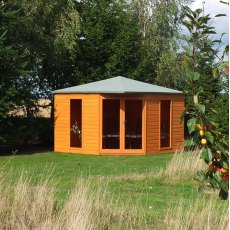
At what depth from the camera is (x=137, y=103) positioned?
23.2 m

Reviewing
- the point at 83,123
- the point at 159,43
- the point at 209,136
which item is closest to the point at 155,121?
the point at 83,123

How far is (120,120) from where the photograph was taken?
1925 cm

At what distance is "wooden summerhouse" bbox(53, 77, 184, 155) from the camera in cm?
1922

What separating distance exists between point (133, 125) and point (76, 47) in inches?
226

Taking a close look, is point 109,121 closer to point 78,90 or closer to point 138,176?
point 78,90

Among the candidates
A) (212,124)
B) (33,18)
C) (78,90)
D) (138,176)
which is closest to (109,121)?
(78,90)

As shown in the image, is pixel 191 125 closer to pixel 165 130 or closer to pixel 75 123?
pixel 165 130

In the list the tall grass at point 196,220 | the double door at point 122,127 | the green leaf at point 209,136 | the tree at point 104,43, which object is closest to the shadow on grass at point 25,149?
the double door at point 122,127

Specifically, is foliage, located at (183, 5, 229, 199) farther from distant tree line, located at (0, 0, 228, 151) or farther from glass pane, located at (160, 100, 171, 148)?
glass pane, located at (160, 100, 171, 148)

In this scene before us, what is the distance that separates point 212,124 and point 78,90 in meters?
16.8

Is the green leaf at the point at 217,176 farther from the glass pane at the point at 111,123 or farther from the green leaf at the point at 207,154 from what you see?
the glass pane at the point at 111,123

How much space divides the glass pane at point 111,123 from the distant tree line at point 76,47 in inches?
95.2

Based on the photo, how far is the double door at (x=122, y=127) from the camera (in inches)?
757

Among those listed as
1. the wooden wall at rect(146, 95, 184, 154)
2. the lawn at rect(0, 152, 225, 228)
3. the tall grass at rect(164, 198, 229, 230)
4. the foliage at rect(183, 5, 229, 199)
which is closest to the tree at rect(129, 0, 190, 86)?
the wooden wall at rect(146, 95, 184, 154)
